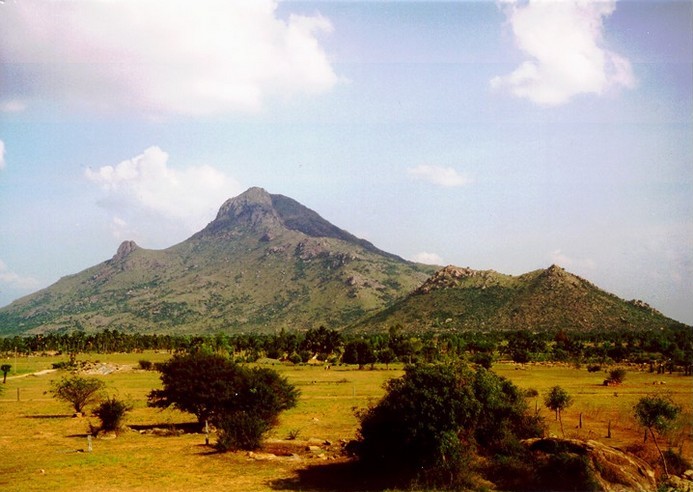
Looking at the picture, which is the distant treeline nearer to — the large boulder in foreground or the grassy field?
the grassy field

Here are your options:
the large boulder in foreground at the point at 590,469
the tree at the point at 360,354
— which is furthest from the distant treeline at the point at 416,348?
the large boulder in foreground at the point at 590,469

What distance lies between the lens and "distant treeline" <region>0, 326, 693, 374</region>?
123250 mm

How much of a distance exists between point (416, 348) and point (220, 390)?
91957 millimetres

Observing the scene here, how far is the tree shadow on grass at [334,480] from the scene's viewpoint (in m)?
27.6

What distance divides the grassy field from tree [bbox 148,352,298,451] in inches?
102

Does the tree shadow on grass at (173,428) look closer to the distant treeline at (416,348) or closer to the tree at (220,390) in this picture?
the tree at (220,390)

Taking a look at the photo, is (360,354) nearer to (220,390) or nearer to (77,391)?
(77,391)

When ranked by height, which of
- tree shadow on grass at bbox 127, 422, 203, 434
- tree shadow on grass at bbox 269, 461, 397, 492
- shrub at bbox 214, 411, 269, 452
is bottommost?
tree shadow on grass at bbox 127, 422, 203, 434

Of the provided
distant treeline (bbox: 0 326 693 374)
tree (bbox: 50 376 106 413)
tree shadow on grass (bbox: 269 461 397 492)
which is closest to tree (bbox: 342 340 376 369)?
distant treeline (bbox: 0 326 693 374)

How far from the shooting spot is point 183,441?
41.2 m

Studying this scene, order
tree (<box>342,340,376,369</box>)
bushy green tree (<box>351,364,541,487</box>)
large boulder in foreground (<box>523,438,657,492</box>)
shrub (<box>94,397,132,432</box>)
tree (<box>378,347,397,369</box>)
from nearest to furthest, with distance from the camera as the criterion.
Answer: large boulder in foreground (<box>523,438,657,492</box>), bushy green tree (<box>351,364,541,487</box>), shrub (<box>94,397,132,432</box>), tree (<box>342,340,376,369</box>), tree (<box>378,347,397,369</box>)

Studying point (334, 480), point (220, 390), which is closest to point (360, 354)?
point (220, 390)

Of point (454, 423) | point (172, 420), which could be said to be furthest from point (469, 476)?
point (172, 420)

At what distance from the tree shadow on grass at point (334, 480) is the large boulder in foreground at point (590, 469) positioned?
868 cm
